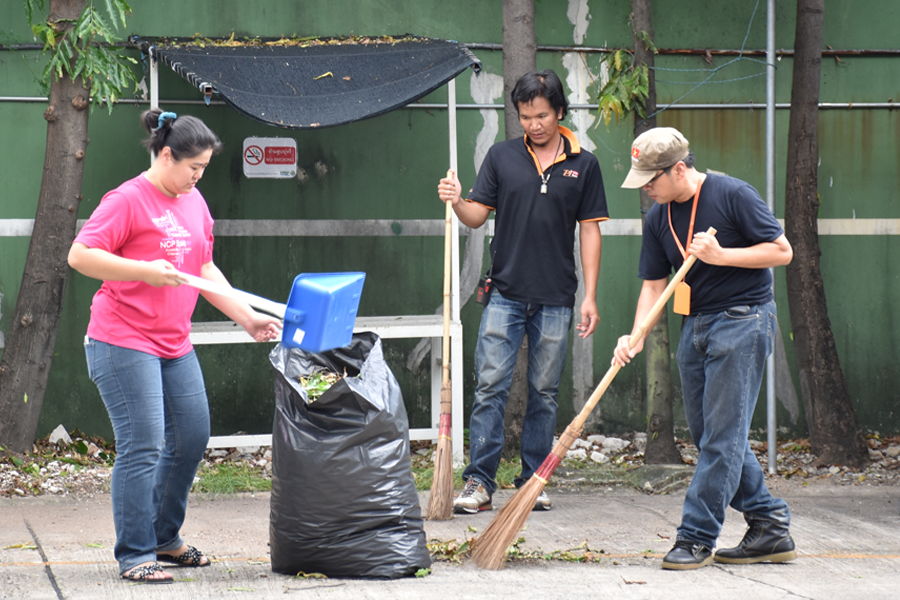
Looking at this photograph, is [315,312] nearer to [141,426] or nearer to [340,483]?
[340,483]

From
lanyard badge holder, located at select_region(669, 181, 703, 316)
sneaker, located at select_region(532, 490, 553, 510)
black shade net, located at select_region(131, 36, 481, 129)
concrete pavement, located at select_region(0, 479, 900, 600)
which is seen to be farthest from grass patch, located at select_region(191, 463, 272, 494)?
lanyard badge holder, located at select_region(669, 181, 703, 316)

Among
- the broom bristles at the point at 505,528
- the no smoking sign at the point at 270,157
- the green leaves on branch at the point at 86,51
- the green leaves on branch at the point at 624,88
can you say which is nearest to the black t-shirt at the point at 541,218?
the green leaves on branch at the point at 624,88

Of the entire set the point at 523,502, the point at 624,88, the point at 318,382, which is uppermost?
the point at 624,88

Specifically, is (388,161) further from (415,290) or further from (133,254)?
(133,254)

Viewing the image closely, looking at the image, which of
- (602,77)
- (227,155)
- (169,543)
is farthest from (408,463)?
(602,77)

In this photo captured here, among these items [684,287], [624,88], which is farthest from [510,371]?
[624,88]

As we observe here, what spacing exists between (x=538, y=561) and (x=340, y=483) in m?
0.95

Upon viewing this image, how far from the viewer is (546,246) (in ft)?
13.9

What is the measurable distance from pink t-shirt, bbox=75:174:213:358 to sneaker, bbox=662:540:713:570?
2.00m

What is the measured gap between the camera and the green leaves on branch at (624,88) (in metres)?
4.95

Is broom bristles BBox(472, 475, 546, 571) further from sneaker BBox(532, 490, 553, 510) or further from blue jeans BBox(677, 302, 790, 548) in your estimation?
sneaker BBox(532, 490, 553, 510)

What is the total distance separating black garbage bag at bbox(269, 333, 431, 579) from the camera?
3.08 metres

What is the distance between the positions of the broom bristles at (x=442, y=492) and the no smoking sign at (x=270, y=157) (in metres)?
2.50

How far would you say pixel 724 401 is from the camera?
131 inches
